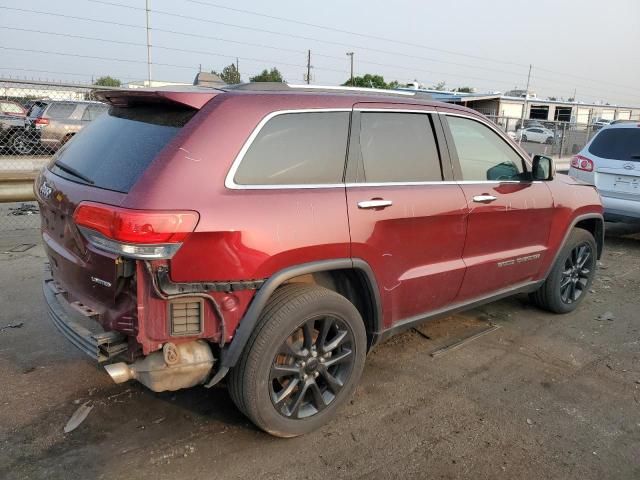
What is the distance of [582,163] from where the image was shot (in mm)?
7727

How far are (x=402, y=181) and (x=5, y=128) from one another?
7.55 metres

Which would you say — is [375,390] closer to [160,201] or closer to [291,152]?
[291,152]

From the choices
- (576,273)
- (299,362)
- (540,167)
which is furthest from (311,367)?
(576,273)

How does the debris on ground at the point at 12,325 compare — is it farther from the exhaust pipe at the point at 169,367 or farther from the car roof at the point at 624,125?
the car roof at the point at 624,125

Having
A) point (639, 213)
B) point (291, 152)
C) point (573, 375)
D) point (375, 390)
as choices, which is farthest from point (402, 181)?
point (639, 213)

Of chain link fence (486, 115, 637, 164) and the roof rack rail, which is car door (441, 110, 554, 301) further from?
chain link fence (486, 115, 637, 164)

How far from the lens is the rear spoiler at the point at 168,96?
2.64 m

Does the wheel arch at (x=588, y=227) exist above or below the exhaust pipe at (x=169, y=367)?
above

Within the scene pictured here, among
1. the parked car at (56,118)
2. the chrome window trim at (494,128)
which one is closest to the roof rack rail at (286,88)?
the chrome window trim at (494,128)

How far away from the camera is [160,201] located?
7.80 feet

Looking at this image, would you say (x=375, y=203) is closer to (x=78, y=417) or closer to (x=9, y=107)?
(x=78, y=417)

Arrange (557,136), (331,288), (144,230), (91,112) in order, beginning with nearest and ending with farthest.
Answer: (144,230)
(331,288)
(91,112)
(557,136)

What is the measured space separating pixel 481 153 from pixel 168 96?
7.64ft

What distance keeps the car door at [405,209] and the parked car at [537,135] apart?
1417cm
